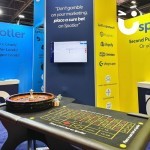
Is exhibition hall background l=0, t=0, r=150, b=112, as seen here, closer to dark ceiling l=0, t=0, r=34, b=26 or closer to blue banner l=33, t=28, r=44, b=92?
blue banner l=33, t=28, r=44, b=92

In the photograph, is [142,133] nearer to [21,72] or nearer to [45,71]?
[45,71]

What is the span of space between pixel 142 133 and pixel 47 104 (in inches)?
34.1

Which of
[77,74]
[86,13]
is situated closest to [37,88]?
[77,74]

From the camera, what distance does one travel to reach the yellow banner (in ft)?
9.53

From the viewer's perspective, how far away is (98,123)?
4.29 feet

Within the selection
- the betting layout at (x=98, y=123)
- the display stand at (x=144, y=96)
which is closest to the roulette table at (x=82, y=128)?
the betting layout at (x=98, y=123)

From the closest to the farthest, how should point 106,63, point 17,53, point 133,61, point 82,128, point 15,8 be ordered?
point 82,128, point 106,63, point 133,61, point 17,53, point 15,8

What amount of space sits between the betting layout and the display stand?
5.43ft

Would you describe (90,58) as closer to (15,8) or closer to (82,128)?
(82,128)

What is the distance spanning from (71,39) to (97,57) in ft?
1.65

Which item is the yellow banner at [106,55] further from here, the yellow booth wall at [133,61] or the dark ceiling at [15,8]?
the dark ceiling at [15,8]

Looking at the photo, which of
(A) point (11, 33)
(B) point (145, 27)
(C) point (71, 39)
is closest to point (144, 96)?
(B) point (145, 27)

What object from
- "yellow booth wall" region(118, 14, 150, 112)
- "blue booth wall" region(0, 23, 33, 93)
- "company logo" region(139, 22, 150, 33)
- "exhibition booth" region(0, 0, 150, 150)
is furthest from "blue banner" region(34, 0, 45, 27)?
"company logo" region(139, 22, 150, 33)

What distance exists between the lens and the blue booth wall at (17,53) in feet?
13.2
